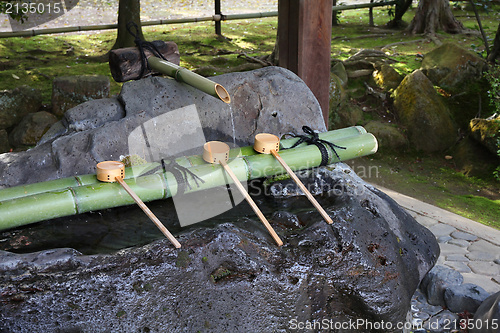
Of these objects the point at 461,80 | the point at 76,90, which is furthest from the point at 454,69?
the point at 76,90

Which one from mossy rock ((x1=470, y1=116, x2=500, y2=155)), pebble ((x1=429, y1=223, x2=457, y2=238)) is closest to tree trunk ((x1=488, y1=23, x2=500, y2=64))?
mossy rock ((x1=470, y1=116, x2=500, y2=155))

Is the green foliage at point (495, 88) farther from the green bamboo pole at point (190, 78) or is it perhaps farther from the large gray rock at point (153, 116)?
the green bamboo pole at point (190, 78)

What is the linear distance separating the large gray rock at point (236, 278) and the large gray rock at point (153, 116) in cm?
60

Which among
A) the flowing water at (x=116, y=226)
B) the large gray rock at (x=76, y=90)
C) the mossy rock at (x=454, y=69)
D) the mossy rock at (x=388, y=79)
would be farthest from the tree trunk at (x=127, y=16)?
the flowing water at (x=116, y=226)

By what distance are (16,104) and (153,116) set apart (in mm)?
3422

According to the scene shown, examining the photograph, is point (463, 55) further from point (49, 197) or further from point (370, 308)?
point (49, 197)

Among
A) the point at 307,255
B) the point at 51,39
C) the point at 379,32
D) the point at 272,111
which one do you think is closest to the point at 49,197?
the point at 307,255

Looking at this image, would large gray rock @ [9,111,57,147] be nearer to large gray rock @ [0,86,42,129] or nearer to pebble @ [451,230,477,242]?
large gray rock @ [0,86,42,129]

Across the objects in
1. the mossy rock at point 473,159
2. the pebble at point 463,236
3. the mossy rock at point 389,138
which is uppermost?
the mossy rock at point 389,138

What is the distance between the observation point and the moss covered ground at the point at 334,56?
19.0 ft

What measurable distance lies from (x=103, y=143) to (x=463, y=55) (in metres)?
6.06

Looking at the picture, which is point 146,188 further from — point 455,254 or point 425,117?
point 425,117

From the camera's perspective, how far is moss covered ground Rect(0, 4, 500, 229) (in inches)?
228

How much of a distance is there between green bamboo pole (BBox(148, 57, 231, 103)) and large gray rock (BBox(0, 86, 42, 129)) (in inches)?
121
